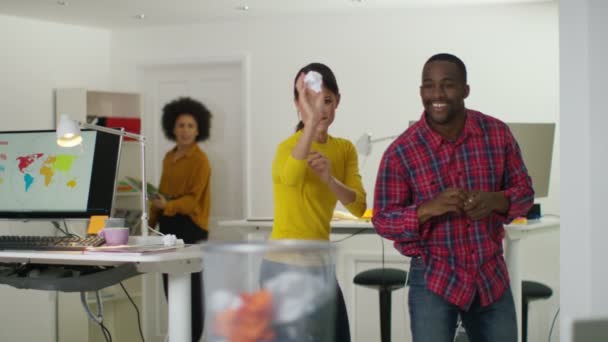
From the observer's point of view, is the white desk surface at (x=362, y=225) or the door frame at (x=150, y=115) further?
the door frame at (x=150, y=115)

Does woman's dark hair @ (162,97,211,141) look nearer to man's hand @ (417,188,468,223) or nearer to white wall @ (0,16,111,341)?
white wall @ (0,16,111,341)

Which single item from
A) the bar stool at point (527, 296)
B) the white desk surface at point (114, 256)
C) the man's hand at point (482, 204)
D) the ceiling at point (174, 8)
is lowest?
the bar stool at point (527, 296)

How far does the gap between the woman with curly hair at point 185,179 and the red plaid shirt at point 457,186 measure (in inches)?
122

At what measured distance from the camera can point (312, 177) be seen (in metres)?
2.42

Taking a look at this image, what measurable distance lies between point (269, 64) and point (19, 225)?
216 centimetres

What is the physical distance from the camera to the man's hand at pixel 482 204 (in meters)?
2.11

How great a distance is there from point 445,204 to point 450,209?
0.02 metres

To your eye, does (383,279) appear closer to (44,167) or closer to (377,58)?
(44,167)

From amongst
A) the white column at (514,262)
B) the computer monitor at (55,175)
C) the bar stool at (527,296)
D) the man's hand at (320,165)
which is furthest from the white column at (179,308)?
the bar stool at (527,296)

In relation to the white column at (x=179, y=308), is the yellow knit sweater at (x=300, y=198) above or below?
above

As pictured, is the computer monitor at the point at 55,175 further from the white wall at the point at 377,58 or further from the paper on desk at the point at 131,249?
the white wall at the point at 377,58

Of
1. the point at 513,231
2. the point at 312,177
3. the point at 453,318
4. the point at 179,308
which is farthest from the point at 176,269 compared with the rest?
the point at 513,231

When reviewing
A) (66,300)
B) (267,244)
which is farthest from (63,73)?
(267,244)

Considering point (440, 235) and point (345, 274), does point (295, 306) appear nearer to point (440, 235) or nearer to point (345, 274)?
point (440, 235)
